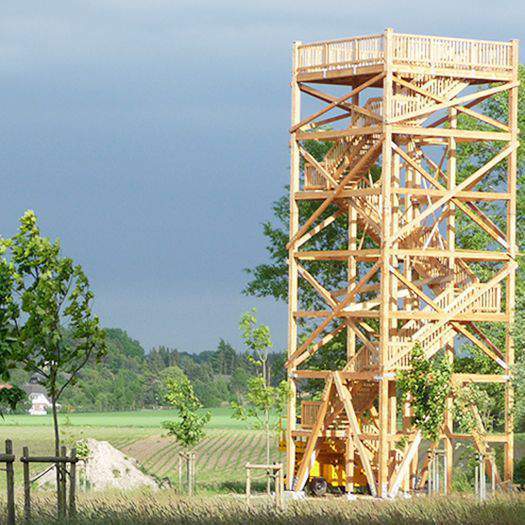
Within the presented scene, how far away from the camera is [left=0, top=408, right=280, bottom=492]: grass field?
2712 inches

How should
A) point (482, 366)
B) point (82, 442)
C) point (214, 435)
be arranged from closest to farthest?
point (82, 442) < point (482, 366) < point (214, 435)

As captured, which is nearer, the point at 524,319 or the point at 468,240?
the point at 524,319

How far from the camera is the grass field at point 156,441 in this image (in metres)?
68.9

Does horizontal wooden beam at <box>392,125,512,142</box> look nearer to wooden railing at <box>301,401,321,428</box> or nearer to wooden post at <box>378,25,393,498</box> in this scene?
wooden post at <box>378,25,393,498</box>

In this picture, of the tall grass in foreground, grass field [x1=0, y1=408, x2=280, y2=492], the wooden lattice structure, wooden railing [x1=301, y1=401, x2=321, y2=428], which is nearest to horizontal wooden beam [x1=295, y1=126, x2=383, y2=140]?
the wooden lattice structure

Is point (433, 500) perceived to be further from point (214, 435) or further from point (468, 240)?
point (214, 435)

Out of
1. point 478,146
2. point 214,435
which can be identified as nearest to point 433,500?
point 478,146

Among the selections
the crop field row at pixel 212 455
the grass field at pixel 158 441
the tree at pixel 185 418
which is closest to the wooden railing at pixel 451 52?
the tree at pixel 185 418

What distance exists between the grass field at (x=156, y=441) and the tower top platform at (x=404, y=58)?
12710 millimetres

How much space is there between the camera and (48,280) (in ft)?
112

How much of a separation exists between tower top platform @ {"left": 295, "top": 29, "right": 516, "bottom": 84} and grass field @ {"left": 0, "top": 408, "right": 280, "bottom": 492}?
1271 cm

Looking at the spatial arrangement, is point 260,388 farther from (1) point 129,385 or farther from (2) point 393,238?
(1) point 129,385

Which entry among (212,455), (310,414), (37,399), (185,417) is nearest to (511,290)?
(310,414)

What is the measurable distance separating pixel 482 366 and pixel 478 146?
9783mm
